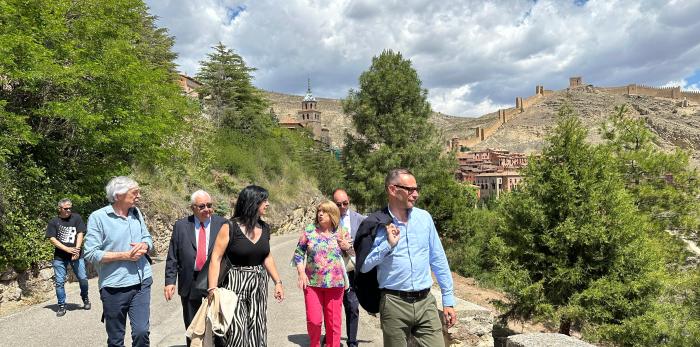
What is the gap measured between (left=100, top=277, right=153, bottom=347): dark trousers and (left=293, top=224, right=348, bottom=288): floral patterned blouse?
1387mm

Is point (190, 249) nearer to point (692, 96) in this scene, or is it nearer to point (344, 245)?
point (344, 245)

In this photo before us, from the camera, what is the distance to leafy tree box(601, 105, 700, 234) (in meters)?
18.3

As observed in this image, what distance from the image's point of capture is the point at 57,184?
9969 mm

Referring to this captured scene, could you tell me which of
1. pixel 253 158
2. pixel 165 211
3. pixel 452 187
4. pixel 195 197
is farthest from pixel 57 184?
pixel 253 158

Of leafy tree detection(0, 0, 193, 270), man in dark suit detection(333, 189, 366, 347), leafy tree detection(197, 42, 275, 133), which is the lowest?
man in dark suit detection(333, 189, 366, 347)

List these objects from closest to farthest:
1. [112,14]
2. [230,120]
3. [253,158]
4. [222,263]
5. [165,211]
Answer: [222,263] < [112,14] < [165,211] < [253,158] < [230,120]

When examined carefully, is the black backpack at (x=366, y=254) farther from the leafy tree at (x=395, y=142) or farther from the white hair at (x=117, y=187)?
the leafy tree at (x=395, y=142)

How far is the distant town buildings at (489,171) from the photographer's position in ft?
263

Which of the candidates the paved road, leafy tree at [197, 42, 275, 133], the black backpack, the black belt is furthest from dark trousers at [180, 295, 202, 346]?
leafy tree at [197, 42, 275, 133]

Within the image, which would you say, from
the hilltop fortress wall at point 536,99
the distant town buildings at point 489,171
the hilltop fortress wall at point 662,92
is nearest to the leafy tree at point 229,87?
the distant town buildings at point 489,171

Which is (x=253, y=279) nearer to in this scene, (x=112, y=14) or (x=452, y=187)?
(x=112, y=14)

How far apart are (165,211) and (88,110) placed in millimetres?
6202

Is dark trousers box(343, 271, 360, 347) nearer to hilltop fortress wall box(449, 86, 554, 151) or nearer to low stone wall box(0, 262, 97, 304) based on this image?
low stone wall box(0, 262, 97, 304)

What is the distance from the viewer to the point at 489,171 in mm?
88000
